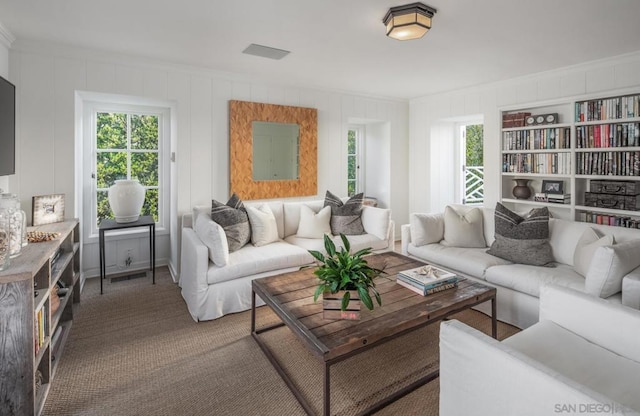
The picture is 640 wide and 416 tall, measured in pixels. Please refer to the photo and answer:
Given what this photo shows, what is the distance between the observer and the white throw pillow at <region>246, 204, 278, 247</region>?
351 centimetres

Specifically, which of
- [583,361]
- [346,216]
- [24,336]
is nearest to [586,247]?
[583,361]

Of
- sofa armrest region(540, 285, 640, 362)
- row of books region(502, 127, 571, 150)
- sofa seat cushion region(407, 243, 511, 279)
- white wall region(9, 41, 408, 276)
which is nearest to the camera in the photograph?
sofa armrest region(540, 285, 640, 362)

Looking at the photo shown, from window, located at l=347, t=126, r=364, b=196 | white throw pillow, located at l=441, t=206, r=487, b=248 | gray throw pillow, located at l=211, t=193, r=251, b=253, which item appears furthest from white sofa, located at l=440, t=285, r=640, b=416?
window, located at l=347, t=126, r=364, b=196

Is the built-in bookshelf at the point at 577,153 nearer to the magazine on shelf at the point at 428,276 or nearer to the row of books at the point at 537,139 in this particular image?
the row of books at the point at 537,139

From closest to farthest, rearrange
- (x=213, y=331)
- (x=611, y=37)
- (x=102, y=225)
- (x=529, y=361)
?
(x=529, y=361) → (x=213, y=331) → (x=611, y=37) → (x=102, y=225)

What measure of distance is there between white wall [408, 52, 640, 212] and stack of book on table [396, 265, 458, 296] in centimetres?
268

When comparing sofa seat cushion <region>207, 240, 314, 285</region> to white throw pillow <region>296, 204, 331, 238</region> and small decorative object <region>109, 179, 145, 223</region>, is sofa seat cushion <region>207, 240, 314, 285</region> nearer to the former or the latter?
white throw pillow <region>296, 204, 331, 238</region>

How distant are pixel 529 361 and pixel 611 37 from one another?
10.4ft

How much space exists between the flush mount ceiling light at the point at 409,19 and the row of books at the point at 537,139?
2492mm

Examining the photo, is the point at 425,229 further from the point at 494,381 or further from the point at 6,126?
the point at 6,126

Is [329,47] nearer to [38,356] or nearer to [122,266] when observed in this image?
[38,356]

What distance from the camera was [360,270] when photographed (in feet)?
6.49

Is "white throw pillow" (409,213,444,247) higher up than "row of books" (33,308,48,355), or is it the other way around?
"white throw pillow" (409,213,444,247)

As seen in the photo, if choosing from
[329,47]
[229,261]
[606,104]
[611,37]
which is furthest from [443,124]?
[229,261]
